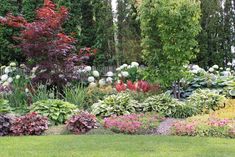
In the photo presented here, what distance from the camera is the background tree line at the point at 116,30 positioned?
18.4 meters

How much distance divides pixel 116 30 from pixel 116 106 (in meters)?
9.53

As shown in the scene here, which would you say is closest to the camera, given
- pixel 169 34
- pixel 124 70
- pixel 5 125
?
pixel 5 125

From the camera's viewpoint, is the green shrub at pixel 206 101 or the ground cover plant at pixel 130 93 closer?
the ground cover plant at pixel 130 93

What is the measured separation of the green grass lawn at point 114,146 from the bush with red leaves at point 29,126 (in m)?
0.49

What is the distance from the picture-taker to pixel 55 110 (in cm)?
941

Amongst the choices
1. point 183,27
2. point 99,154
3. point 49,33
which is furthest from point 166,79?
point 99,154

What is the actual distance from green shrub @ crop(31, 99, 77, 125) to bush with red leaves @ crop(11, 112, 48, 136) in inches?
30.7

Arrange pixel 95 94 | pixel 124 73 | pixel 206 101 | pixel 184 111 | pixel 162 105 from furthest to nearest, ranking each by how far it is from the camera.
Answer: pixel 124 73 < pixel 95 94 < pixel 206 101 < pixel 162 105 < pixel 184 111

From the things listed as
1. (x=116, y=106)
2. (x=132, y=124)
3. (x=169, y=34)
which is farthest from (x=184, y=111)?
(x=169, y=34)

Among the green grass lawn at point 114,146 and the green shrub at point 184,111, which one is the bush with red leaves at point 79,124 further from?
the green shrub at point 184,111

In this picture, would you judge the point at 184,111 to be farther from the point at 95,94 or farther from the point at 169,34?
the point at 95,94

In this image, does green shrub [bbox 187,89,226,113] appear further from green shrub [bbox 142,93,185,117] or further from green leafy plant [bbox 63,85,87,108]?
green leafy plant [bbox 63,85,87,108]

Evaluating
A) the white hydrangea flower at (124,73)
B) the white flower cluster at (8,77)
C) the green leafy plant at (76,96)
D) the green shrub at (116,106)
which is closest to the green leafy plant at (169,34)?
the green shrub at (116,106)

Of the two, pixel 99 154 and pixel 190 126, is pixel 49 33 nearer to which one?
pixel 190 126
